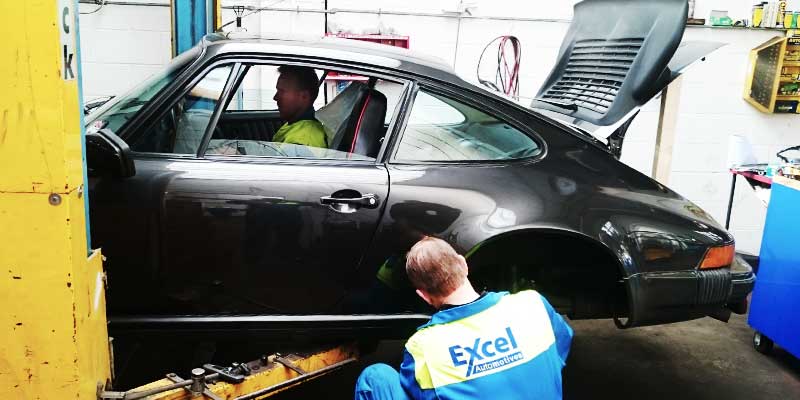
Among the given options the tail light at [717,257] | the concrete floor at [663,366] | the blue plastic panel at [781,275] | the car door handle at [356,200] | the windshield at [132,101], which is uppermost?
the windshield at [132,101]

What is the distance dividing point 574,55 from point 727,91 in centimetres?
306

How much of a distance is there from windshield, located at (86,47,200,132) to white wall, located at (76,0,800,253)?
8.91ft

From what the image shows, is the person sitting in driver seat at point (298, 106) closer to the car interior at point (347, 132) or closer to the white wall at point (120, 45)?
the car interior at point (347, 132)

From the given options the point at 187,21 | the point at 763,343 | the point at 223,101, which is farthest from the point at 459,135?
→ the point at 187,21

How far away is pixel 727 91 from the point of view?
5.93 meters

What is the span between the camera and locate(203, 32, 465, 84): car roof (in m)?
2.62

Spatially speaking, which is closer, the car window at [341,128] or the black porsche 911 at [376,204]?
the black porsche 911 at [376,204]

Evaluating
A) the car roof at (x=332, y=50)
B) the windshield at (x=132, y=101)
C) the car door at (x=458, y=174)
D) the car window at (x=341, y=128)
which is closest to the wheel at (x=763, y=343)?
the car door at (x=458, y=174)

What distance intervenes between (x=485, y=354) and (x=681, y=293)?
1470mm

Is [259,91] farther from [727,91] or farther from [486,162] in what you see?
Result: [727,91]

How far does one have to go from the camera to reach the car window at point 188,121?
2539 mm

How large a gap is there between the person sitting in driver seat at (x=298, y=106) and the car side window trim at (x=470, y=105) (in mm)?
361

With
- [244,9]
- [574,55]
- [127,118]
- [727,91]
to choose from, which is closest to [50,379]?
[127,118]

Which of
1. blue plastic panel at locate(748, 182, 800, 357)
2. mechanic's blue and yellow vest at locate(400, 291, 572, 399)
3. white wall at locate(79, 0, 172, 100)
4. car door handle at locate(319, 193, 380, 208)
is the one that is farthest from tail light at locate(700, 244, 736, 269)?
white wall at locate(79, 0, 172, 100)
